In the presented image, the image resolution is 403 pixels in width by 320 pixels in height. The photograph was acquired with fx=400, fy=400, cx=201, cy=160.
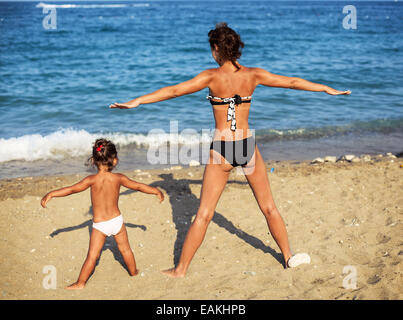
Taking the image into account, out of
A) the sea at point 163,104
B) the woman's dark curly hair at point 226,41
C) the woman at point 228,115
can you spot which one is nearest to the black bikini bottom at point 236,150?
the woman at point 228,115

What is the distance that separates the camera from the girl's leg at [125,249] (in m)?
3.86

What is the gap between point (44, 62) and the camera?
58.0 feet

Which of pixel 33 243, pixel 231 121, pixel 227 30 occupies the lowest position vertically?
pixel 33 243

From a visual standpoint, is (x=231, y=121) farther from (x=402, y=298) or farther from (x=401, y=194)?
(x=401, y=194)

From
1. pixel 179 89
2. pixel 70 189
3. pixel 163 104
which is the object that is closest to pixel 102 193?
pixel 70 189

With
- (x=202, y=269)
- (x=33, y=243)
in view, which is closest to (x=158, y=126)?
(x=33, y=243)

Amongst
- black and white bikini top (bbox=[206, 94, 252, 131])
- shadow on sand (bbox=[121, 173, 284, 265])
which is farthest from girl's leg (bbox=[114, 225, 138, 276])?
black and white bikini top (bbox=[206, 94, 252, 131])

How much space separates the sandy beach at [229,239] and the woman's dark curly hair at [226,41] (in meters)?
2.09

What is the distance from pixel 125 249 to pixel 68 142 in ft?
19.3

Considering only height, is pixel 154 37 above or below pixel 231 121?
above

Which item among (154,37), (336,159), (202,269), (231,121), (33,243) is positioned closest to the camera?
(231,121)

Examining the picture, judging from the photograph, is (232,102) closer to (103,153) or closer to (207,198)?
(207,198)

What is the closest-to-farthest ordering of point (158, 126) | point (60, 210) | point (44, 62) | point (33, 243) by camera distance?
point (33, 243) → point (60, 210) → point (158, 126) → point (44, 62)
